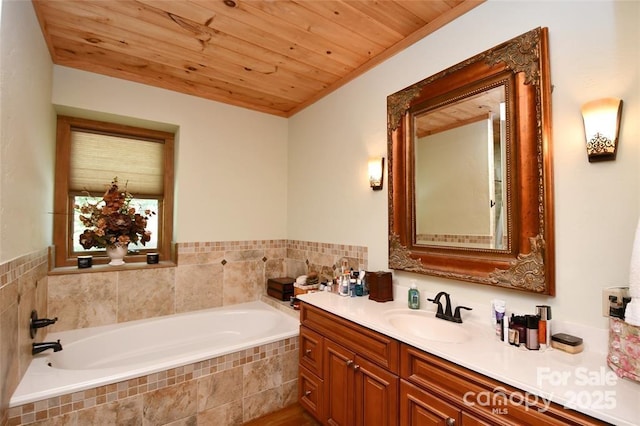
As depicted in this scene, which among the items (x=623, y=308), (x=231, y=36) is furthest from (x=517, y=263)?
(x=231, y=36)

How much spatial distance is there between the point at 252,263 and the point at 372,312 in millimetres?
1743

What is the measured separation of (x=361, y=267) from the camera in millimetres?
2410

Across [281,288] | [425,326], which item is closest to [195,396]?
[281,288]

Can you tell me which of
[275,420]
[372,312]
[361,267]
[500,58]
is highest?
[500,58]

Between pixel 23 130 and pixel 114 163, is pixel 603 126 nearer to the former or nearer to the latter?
pixel 23 130

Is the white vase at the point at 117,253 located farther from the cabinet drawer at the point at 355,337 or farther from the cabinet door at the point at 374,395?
the cabinet door at the point at 374,395

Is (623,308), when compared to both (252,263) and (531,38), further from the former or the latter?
(252,263)

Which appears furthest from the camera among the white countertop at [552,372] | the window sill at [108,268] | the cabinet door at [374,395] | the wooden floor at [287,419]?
the window sill at [108,268]

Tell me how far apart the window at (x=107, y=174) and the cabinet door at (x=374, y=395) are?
87.2 inches

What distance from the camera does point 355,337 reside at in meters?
1.73

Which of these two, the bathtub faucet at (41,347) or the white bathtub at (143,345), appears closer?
the white bathtub at (143,345)

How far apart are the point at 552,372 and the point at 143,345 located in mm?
2792

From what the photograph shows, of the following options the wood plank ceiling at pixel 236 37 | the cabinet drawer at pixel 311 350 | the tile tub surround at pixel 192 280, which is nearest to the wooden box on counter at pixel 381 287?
the tile tub surround at pixel 192 280

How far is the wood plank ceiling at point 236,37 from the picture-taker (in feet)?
5.81
